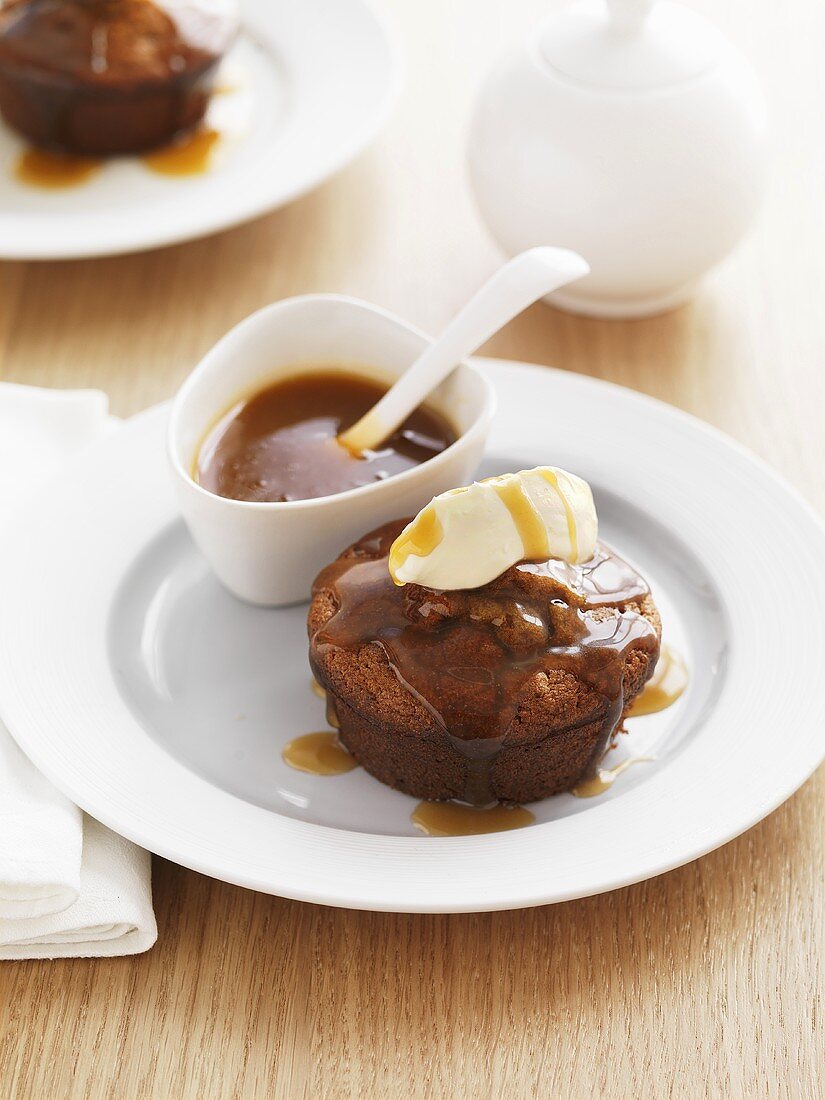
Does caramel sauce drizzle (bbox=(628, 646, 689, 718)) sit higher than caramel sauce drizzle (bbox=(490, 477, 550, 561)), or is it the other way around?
caramel sauce drizzle (bbox=(490, 477, 550, 561))

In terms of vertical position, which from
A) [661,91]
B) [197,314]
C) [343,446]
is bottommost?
[197,314]

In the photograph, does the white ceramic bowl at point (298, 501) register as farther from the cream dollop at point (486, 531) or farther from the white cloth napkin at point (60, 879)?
the white cloth napkin at point (60, 879)

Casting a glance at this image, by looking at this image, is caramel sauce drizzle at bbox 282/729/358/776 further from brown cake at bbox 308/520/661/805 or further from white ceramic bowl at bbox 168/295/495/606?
white ceramic bowl at bbox 168/295/495/606

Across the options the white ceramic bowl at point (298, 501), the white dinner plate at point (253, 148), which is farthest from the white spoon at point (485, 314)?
the white dinner plate at point (253, 148)

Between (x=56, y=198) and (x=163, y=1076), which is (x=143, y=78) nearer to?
(x=56, y=198)

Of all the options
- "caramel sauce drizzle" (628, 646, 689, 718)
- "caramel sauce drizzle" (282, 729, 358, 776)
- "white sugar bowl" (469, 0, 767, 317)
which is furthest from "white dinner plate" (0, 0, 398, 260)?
"caramel sauce drizzle" (628, 646, 689, 718)

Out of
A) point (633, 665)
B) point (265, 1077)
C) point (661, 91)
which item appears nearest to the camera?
point (265, 1077)

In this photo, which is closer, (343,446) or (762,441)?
(343,446)

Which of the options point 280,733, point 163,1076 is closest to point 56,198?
point 280,733
